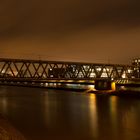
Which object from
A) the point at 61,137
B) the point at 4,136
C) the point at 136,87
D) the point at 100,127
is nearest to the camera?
the point at 4,136

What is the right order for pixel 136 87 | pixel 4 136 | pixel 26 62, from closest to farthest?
pixel 4 136 < pixel 26 62 < pixel 136 87

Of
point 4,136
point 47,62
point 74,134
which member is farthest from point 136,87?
point 4,136

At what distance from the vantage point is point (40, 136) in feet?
79.1

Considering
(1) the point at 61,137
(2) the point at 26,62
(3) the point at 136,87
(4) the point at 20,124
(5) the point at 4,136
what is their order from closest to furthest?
(5) the point at 4,136, (1) the point at 61,137, (4) the point at 20,124, (2) the point at 26,62, (3) the point at 136,87

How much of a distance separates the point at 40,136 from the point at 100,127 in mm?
6490

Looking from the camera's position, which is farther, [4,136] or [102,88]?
[102,88]

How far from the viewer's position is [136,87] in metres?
81.0

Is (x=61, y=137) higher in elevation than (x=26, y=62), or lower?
lower

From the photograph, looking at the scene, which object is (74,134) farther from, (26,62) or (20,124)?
(26,62)

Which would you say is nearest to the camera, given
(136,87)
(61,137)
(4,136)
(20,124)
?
(4,136)

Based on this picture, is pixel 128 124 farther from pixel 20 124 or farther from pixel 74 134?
pixel 20 124

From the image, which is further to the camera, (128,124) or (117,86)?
(117,86)

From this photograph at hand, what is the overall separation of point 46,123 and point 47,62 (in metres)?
36.0

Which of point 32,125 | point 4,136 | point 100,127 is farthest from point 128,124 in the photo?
point 4,136
